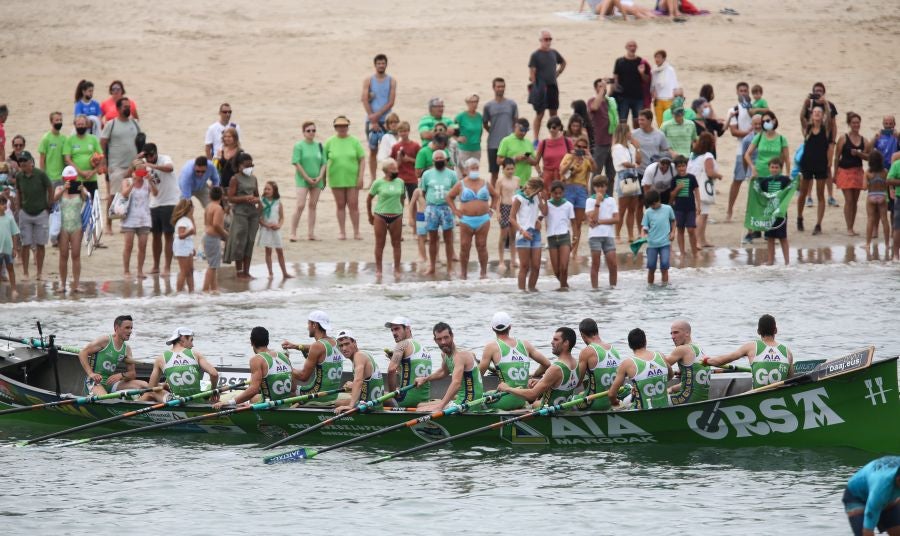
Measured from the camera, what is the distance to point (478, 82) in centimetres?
3197

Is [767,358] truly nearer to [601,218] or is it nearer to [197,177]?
Answer: [601,218]

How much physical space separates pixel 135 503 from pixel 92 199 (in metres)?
9.72

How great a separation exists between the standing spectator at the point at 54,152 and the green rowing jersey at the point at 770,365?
12.4 m

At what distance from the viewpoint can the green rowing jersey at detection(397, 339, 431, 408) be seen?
15430 millimetres

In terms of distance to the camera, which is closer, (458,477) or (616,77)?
(458,477)

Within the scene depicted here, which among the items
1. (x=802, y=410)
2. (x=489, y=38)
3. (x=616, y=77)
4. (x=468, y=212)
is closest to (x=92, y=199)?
(x=468, y=212)

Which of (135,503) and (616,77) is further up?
(616,77)

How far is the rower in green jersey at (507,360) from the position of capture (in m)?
14.8

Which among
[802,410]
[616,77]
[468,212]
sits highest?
[616,77]

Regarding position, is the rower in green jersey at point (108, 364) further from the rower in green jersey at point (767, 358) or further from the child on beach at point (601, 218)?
the child on beach at point (601, 218)

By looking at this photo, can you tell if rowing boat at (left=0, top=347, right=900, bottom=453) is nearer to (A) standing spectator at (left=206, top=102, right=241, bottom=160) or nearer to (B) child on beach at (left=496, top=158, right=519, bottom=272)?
(B) child on beach at (left=496, top=158, right=519, bottom=272)

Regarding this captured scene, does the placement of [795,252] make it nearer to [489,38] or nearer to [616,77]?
[616,77]

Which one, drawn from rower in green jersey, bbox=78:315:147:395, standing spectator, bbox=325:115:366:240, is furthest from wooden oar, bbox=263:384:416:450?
standing spectator, bbox=325:115:366:240

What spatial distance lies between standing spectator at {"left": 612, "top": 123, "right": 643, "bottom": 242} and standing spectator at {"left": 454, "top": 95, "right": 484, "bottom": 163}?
89.8 inches
